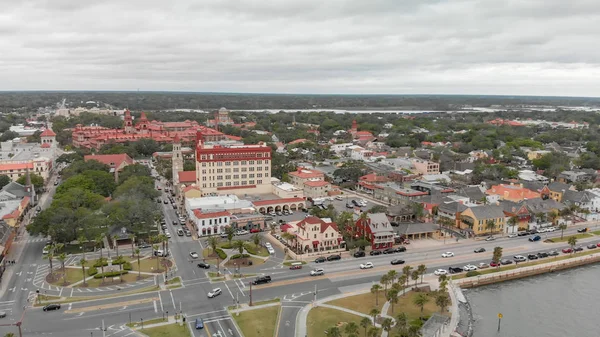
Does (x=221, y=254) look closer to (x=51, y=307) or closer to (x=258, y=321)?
(x=258, y=321)

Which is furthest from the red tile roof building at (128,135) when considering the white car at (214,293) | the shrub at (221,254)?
the white car at (214,293)

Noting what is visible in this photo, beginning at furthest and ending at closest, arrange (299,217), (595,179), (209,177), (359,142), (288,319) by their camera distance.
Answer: (359,142), (595,179), (209,177), (299,217), (288,319)

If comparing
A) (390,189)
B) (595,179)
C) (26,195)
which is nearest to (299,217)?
(390,189)

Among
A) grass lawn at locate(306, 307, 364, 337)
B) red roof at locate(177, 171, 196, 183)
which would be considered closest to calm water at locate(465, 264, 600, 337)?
grass lawn at locate(306, 307, 364, 337)

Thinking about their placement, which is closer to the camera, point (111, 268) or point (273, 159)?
point (111, 268)

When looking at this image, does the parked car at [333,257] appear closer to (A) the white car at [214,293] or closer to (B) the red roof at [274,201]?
(A) the white car at [214,293]

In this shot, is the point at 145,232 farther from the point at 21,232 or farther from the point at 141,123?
the point at 141,123
